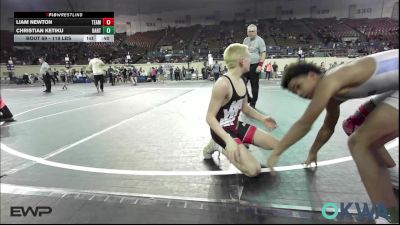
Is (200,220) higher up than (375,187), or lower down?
lower down

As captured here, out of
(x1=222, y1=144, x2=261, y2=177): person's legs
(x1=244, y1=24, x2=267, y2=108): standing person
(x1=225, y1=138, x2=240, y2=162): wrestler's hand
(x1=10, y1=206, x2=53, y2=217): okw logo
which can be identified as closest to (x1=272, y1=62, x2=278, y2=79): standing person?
(x1=244, y1=24, x2=267, y2=108): standing person

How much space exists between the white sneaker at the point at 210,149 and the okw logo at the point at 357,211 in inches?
48.3

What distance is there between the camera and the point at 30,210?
2.06m

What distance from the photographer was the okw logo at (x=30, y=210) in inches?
79.0

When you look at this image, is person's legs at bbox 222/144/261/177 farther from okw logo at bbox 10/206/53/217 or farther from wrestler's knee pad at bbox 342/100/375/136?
okw logo at bbox 10/206/53/217

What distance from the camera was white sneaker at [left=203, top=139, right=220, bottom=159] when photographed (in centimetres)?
306

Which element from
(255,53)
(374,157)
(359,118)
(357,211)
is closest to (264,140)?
(359,118)

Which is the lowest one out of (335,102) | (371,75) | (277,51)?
(335,102)

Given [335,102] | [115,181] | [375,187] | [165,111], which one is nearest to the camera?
[375,187]

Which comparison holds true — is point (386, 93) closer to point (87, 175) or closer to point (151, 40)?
point (87, 175)

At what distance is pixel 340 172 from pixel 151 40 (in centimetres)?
3240

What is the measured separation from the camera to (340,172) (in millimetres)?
2637

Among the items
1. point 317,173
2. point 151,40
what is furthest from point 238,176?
point 151,40
